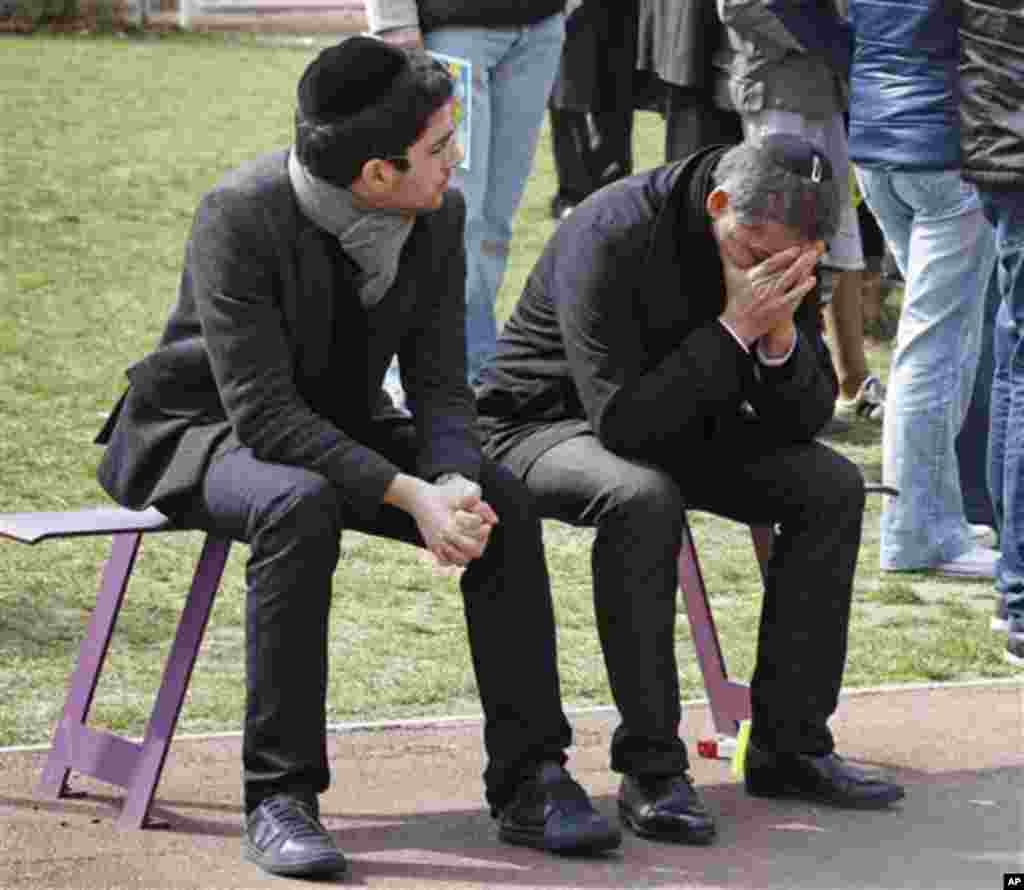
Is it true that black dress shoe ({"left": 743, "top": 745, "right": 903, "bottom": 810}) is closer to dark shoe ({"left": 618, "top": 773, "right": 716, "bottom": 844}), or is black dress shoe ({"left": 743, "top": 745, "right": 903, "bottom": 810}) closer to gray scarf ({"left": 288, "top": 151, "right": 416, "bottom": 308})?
dark shoe ({"left": 618, "top": 773, "right": 716, "bottom": 844})

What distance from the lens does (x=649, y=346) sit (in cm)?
515

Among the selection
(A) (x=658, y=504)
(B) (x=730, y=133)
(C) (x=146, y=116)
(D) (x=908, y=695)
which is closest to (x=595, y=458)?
(A) (x=658, y=504)

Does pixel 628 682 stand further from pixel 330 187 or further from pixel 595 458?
pixel 330 187

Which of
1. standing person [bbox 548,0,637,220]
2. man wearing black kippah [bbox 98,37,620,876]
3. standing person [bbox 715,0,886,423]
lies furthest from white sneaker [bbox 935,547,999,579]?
standing person [bbox 548,0,637,220]

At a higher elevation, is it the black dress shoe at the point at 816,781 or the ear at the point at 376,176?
the ear at the point at 376,176

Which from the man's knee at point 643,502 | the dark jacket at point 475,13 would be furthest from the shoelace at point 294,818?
the dark jacket at point 475,13

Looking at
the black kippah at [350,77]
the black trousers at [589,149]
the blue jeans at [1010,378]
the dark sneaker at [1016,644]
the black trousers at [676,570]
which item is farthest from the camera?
the black trousers at [589,149]

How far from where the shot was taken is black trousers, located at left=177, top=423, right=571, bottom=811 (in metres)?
4.58

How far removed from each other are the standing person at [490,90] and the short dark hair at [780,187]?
2393 millimetres

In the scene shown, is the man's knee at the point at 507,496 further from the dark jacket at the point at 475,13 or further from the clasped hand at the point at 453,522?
the dark jacket at the point at 475,13

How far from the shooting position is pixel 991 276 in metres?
7.13

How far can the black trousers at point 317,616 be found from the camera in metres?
4.58

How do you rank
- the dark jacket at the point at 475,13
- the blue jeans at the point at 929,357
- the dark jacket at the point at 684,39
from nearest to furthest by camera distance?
the blue jeans at the point at 929,357 < the dark jacket at the point at 475,13 < the dark jacket at the point at 684,39

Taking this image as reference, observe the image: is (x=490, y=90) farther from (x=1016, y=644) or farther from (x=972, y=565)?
(x=1016, y=644)
